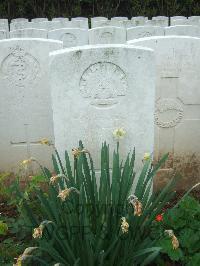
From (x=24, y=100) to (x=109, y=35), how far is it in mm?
3493

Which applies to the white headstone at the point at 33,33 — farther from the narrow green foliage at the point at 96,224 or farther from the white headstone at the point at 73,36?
the narrow green foliage at the point at 96,224

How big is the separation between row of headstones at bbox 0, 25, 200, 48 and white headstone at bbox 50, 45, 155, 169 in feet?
13.1

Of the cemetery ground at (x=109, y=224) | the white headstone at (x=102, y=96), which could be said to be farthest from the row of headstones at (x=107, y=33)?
the cemetery ground at (x=109, y=224)

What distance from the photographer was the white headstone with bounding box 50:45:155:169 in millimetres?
2641

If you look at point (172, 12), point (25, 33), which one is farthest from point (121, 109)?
point (172, 12)

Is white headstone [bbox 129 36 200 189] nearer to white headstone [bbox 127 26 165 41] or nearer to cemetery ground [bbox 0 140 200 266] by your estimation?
cemetery ground [bbox 0 140 200 266]

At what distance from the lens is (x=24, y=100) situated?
11.6 feet

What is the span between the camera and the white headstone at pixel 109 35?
21.9 feet

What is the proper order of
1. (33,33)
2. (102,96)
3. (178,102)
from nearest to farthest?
(102,96), (178,102), (33,33)

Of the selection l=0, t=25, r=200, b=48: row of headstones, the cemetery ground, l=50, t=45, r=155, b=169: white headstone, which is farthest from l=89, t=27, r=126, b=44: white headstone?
the cemetery ground

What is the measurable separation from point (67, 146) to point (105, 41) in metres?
4.23

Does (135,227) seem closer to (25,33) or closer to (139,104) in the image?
(139,104)

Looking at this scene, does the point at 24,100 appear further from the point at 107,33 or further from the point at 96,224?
the point at 107,33

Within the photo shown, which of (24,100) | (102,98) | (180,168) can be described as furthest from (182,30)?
(102,98)
